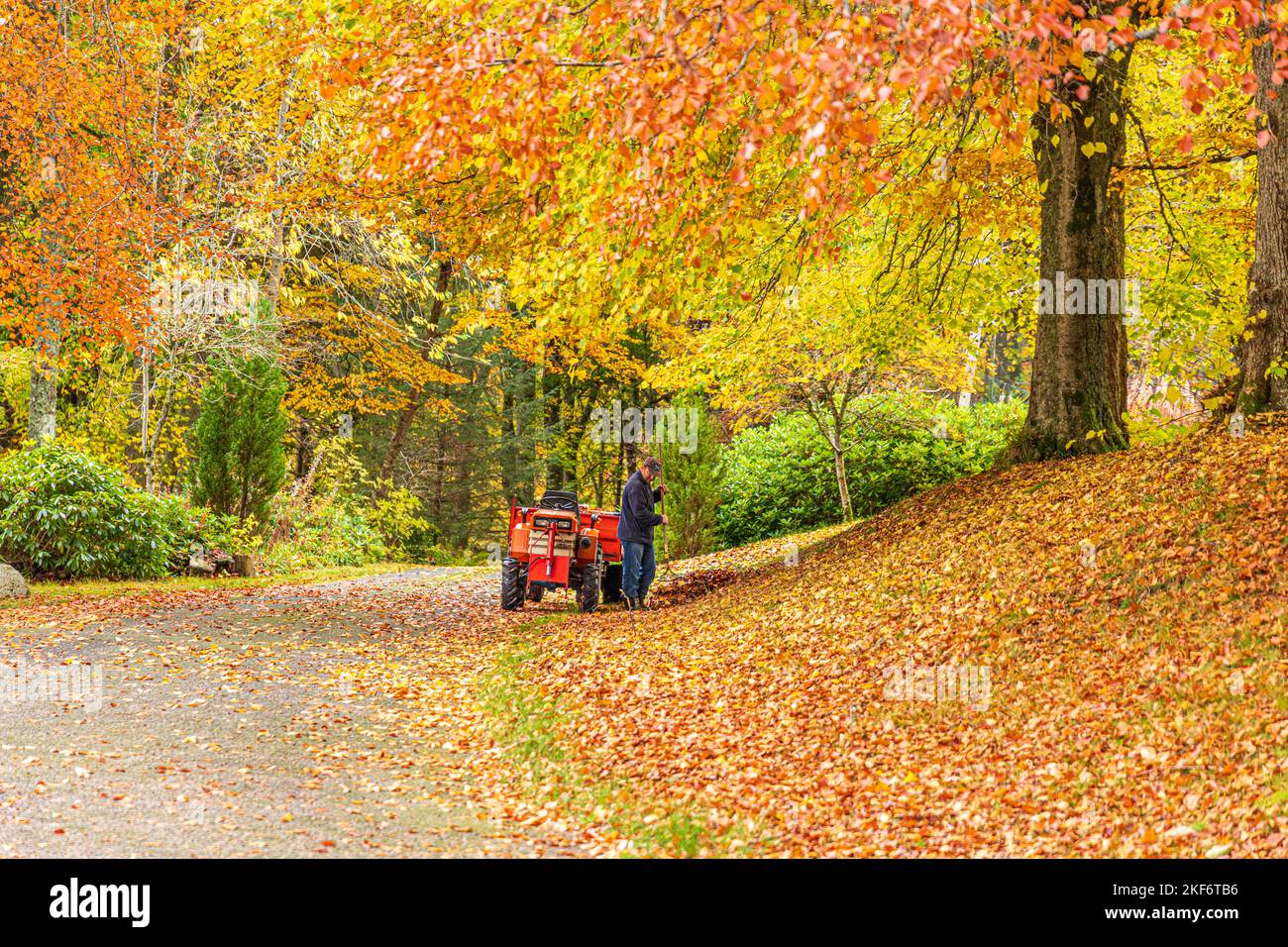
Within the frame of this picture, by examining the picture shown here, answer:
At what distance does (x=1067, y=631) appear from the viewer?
6762 mm

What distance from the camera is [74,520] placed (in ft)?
50.6

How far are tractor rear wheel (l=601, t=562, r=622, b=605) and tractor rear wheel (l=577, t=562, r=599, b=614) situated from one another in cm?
85

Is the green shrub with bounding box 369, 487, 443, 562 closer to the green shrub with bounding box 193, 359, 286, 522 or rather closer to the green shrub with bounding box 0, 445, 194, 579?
the green shrub with bounding box 193, 359, 286, 522

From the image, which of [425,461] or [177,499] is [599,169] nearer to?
[177,499]

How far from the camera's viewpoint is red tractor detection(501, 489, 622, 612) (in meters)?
12.2

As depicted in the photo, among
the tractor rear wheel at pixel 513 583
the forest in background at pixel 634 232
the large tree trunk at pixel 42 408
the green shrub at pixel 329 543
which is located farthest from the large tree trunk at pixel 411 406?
the tractor rear wheel at pixel 513 583

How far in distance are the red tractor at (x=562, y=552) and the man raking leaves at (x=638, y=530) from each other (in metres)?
0.38

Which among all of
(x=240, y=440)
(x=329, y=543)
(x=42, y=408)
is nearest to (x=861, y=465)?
(x=329, y=543)

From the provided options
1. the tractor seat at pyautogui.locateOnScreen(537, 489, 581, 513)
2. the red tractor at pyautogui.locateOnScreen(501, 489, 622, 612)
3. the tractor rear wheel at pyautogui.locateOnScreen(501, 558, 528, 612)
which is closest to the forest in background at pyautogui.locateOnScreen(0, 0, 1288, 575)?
the tractor seat at pyautogui.locateOnScreen(537, 489, 581, 513)

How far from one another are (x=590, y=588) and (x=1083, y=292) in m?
5.93

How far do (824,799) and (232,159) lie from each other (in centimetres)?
1776

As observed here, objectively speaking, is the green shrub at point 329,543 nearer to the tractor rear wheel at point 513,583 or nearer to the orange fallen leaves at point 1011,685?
the tractor rear wheel at point 513,583

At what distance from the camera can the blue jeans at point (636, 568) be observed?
12.3 metres

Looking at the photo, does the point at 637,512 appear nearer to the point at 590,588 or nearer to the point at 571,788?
the point at 590,588
